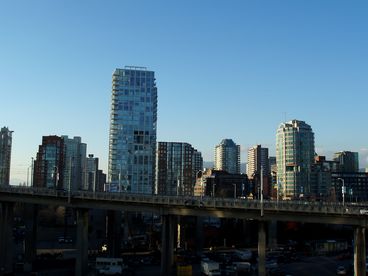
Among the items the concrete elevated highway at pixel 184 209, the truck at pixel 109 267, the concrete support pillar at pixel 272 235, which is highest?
the concrete elevated highway at pixel 184 209

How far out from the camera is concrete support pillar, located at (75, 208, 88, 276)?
297 ft

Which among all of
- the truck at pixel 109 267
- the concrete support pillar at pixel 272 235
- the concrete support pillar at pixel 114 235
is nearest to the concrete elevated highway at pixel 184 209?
the truck at pixel 109 267

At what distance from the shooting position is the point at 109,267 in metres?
93.6

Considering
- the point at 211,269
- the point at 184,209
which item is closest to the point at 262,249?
the point at 184,209

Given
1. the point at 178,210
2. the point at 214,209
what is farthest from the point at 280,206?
the point at 178,210

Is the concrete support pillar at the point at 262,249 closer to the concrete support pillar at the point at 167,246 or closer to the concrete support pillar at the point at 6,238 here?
the concrete support pillar at the point at 167,246

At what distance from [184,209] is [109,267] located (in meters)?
22.4

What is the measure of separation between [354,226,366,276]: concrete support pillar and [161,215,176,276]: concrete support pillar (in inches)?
1243

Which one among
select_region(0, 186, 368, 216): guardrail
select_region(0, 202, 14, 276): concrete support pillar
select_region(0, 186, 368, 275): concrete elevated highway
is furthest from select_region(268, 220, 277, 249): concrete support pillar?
select_region(0, 202, 14, 276): concrete support pillar

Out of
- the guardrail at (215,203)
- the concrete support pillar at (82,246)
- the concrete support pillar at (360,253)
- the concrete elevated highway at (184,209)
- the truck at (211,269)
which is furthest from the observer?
the truck at (211,269)

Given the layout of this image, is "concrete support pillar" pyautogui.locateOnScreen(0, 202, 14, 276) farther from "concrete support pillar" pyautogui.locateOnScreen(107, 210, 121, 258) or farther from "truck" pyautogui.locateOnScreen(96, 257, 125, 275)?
"concrete support pillar" pyautogui.locateOnScreen(107, 210, 121, 258)

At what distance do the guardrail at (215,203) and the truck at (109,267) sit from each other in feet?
46.6

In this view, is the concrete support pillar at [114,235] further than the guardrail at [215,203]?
Yes

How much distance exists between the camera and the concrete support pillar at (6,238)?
10175 cm
